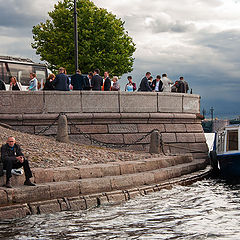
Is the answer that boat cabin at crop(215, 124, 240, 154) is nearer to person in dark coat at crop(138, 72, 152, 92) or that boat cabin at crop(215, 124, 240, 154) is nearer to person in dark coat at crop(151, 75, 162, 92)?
person in dark coat at crop(151, 75, 162, 92)

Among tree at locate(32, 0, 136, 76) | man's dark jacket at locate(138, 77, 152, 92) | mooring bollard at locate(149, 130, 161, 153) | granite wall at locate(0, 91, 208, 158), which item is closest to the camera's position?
mooring bollard at locate(149, 130, 161, 153)

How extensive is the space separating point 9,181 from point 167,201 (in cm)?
381

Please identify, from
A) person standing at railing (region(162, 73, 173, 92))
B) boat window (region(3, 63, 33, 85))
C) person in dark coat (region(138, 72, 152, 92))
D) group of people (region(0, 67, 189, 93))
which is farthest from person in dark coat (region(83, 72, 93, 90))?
boat window (region(3, 63, 33, 85))

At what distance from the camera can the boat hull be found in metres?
18.0

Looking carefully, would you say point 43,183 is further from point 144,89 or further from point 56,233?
point 144,89

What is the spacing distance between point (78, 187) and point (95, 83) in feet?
28.9

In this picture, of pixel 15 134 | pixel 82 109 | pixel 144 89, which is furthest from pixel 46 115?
pixel 144 89

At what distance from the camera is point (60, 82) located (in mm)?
18266

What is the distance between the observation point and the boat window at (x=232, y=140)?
1942 cm

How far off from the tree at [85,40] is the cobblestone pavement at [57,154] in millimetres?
25654

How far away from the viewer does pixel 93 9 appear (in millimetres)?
43000

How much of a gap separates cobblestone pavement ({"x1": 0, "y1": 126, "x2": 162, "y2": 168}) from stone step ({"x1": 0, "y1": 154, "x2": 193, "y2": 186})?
63 cm

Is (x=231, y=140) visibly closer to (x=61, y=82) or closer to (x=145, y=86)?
(x=145, y=86)

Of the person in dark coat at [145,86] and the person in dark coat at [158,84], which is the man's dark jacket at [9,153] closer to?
the person in dark coat at [145,86]
